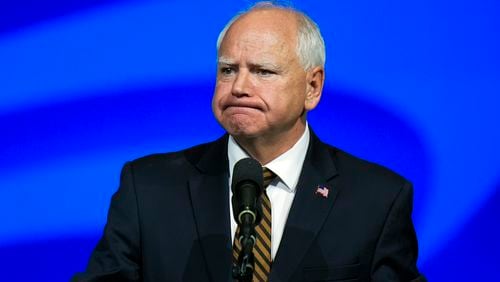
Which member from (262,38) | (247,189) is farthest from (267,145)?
(247,189)

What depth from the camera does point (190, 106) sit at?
10.8 ft

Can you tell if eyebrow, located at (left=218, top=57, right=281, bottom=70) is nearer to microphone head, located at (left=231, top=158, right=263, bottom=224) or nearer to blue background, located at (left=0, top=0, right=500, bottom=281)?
microphone head, located at (left=231, top=158, right=263, bottom=224)

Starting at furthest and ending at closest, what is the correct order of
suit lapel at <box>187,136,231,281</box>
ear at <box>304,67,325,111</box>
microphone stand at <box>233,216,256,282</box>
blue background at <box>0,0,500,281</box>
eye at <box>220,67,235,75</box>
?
1. blue background at <box>0,0,500,281</box>
2. ear at <box>304,67,325,111</box>
3. eye at <box>220,67,235,75</box>
4. suit lapel at <box>187,136,231,281</box>
5. microphone stand at <box>233,216,256,282</box>

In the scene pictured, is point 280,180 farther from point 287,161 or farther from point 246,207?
point 246,207

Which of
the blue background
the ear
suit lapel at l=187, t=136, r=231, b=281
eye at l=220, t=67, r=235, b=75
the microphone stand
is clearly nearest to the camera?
the microphone stand

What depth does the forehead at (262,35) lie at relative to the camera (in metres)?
2.54

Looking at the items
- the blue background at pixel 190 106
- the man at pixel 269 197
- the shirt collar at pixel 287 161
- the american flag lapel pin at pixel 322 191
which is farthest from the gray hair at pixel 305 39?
the blue background at pixel 190 106

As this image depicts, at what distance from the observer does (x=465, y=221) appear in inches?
128

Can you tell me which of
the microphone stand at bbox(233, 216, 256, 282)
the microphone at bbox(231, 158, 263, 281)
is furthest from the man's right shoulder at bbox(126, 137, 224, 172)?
the microphone stand at bbox(233, 216, 256, 282)

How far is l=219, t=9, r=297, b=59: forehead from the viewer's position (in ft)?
8.35

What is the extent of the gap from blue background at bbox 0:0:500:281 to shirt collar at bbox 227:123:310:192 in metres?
0.59

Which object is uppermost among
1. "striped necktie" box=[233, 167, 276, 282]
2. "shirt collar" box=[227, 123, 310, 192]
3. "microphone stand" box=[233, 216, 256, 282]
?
"shirt collar" box=[227, 123, 310, 192]

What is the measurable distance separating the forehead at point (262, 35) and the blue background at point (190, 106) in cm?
65

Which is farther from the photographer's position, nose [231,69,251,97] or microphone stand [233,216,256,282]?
nose [231,69,251,97]
